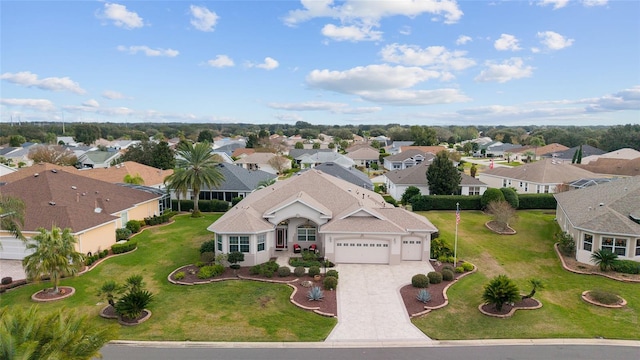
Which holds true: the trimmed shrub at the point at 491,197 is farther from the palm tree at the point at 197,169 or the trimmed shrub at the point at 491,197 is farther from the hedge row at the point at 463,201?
the palm tree at the point at 197,169

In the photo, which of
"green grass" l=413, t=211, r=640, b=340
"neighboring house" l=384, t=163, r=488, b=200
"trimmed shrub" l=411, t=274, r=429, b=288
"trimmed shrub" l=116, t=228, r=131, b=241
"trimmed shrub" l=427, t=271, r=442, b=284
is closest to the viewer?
"green grass" l=413, t=211, r=640, b=340

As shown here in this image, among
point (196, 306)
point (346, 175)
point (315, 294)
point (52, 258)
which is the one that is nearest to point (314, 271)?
point (315, 294)

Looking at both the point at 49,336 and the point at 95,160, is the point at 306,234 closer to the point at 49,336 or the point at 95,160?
the point at 49,336

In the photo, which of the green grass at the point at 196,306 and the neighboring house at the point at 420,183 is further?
the neighboring house at the point at 420,183

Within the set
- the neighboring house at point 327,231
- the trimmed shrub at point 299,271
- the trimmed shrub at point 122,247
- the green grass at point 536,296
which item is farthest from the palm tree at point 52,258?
the green grass at point 536,296

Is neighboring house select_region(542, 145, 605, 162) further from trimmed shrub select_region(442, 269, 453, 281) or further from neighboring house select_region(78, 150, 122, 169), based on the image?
neighboring house select_region(78, 150, 122, 169)

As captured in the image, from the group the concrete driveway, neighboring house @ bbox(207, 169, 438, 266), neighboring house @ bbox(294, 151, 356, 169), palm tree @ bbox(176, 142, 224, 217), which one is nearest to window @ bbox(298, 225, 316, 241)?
neighboring house @ bbox(207, 169, 438, 266)

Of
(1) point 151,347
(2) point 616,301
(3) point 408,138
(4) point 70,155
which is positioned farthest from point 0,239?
(3) point 408,138

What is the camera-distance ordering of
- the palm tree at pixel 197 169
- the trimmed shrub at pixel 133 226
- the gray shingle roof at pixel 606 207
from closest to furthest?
the gray shingle roof at pixel 606 207
the trimmed shrub at pixel 133 226
the palm tree at pixel 197 169
